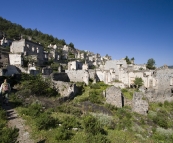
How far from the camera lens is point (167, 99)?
58.4 feet

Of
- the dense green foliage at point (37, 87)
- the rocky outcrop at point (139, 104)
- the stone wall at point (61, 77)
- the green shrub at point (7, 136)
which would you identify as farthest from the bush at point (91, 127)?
the stone wall at point (61, 77)

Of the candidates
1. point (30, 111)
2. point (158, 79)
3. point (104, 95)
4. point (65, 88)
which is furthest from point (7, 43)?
point (158, 79)

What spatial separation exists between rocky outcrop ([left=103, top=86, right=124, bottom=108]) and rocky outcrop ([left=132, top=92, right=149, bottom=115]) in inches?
58.2

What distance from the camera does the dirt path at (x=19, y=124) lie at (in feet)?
17.6

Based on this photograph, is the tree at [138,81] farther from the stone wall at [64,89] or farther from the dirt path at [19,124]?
the dirt path at [19,124]

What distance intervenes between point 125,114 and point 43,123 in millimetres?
9714

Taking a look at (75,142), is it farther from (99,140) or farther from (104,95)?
(104,95)

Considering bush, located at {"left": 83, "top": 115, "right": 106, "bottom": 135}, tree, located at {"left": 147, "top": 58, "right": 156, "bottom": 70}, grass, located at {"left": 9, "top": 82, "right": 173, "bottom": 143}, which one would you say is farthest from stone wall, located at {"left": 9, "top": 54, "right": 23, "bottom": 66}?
tree, located at {"left": 147, "top": 58, "right": 156, "bottom": 70}

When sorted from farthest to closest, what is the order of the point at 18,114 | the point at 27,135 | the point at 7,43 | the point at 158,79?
the point at 7,43 < the point at 158,79 < the point at 18,114 < the point at 27,135

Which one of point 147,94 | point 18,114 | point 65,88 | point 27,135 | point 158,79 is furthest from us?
point 158,79

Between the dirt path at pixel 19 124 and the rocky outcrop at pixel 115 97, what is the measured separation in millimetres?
10710

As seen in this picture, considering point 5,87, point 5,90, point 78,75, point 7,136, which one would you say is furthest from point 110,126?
point 78,75

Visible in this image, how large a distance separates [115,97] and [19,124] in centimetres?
1154

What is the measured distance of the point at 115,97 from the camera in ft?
51.2
